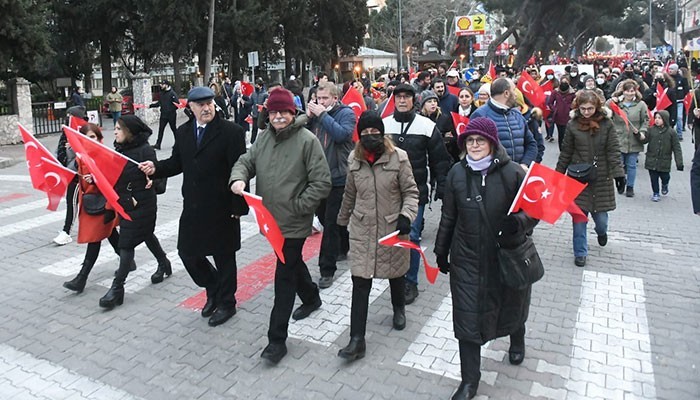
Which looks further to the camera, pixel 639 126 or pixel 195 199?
pixel 639 126

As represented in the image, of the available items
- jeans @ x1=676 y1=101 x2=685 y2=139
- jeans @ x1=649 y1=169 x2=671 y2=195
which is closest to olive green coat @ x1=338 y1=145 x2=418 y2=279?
jeans @ x1=649 y1=169 x2=671 y2=195

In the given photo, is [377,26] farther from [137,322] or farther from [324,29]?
[137,322]

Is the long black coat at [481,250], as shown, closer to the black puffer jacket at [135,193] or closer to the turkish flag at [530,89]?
the black puffer jacket at [135,193]

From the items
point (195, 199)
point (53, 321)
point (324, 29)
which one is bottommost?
point (53, 321)

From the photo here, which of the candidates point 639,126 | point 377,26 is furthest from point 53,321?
point 377,26

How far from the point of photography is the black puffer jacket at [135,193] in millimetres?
5702

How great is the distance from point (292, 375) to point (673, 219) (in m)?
6.76

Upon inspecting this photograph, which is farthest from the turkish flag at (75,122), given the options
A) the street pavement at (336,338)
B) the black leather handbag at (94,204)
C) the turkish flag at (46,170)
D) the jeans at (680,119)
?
the jeans at (680,119)

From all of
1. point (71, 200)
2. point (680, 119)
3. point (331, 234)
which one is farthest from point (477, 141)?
point (680, 119)

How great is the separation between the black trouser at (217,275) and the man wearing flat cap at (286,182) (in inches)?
31.2

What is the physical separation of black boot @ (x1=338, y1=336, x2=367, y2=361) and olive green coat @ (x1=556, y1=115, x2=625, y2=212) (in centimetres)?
346

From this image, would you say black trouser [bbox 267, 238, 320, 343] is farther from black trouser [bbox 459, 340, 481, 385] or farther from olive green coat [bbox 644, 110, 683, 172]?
olive green coat [bbox 644, 110, 683, 172]

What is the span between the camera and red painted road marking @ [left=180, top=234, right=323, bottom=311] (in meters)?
6.06

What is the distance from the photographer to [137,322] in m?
5.59
